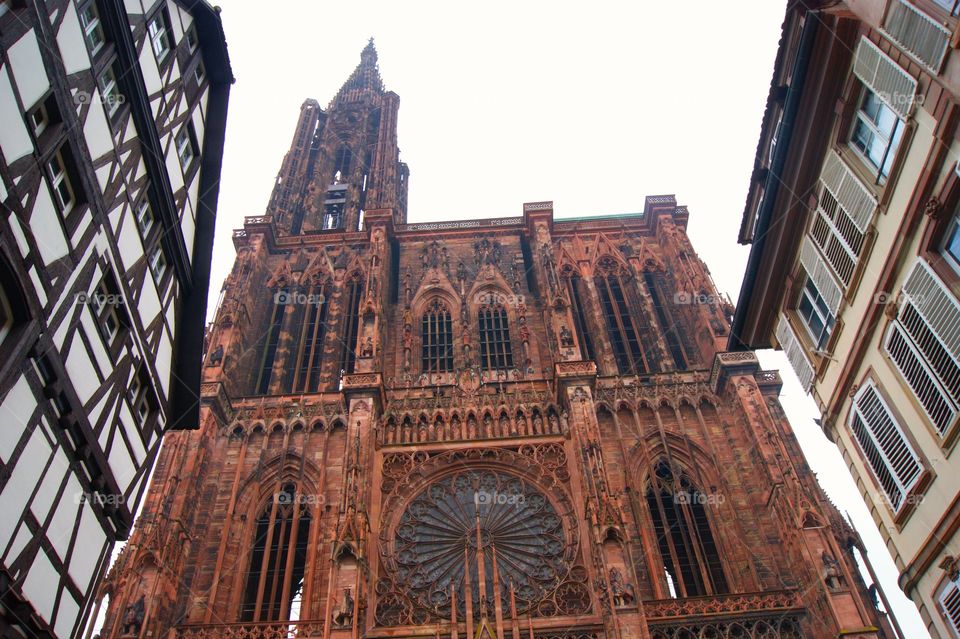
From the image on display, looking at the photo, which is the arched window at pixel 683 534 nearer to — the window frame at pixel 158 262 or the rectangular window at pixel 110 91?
the window frame at pixel 158 262

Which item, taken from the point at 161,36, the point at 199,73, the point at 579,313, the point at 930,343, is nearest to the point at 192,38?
the point at 199,73

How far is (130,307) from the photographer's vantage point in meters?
13.6

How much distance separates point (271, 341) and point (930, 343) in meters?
22.7

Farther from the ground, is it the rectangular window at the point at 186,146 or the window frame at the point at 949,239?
the rectangular window at the point at 186,146

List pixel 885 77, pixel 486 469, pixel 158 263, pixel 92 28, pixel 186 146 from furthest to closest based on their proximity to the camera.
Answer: pixel 486 469
pixel 186 146
pixel 158 263
pixel 92 28
pixel 885 77

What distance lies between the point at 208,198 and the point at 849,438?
47.7ft

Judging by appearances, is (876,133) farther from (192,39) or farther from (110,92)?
(192,39)

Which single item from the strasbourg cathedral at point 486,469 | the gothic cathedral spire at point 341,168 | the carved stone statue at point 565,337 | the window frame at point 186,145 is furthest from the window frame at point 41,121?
the gothic cathedral spire at point 341,168

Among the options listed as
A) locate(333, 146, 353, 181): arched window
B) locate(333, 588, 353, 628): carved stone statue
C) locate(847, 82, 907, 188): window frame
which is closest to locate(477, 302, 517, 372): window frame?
locate(333, 588, 353, 628): carved stone statue

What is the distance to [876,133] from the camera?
11.3 metres

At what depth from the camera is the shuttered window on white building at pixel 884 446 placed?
1110cm

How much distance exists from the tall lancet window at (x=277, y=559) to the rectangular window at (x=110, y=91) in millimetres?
12692

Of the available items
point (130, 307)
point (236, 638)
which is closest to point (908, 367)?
Answer: point (130, 307)

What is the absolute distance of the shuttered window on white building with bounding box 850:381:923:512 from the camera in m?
11.1
